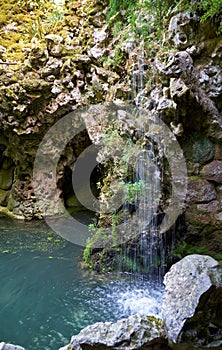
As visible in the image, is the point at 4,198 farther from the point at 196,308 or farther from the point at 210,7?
the point at 196,308

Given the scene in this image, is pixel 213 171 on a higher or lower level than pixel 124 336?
higher

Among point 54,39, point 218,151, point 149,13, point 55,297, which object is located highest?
point 54,39

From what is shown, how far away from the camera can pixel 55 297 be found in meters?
4.62

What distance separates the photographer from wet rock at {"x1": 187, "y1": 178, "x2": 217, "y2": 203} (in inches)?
182

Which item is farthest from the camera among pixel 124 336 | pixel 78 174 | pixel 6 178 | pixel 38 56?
pixel 6 178

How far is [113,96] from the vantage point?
264 inches

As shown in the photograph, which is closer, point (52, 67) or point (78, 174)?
point (52, 67)

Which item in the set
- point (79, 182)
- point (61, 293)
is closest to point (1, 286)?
point (61, 293)

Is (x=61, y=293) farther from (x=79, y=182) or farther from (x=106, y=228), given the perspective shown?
(x=79, y=182)

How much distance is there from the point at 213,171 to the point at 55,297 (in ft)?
11.0

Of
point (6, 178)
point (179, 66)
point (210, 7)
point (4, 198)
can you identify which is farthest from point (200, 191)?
point (6, 178)

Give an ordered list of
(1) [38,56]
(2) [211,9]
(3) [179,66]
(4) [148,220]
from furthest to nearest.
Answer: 1. (1) [38,56]
2. (4) [148,220]
3. (3) [179,66]
4. (2) [211,9]

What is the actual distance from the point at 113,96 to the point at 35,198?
4.41 m

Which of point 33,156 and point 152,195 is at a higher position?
point 33,156
